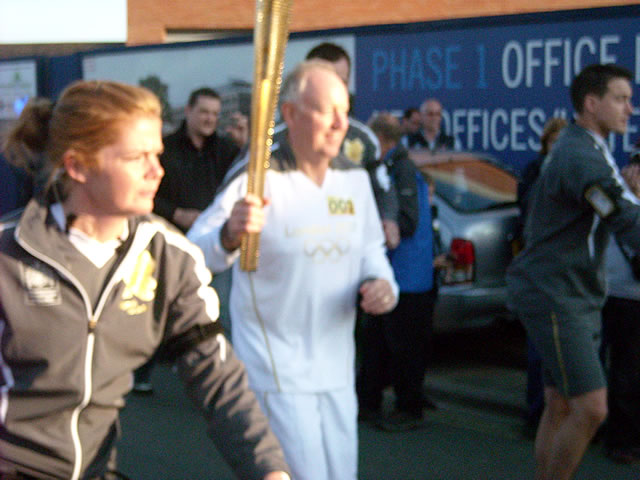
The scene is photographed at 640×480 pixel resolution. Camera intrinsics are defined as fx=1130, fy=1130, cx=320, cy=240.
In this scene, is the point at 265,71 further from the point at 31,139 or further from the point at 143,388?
the point at 143,388

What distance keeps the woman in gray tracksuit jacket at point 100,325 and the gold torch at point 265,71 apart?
0.89ft

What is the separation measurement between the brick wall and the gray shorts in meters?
14.7

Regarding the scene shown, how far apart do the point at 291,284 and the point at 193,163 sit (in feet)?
13.6

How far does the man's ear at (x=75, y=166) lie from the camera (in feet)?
8.97

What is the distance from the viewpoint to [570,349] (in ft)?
15.9

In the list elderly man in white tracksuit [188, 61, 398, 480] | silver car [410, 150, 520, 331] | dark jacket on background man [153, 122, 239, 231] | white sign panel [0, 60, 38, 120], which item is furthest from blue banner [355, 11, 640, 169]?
white sign panel [0, 60, 38, 120]

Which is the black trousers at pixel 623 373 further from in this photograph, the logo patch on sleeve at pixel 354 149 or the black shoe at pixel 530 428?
the logo patch on sleeve at pixel 354 149

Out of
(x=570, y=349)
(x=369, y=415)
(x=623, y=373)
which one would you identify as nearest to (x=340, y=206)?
(x=570, y=349)

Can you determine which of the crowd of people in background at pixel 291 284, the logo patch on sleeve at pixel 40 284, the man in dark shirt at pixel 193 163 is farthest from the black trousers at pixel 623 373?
the logo patch on sleeve at pixel 40 284

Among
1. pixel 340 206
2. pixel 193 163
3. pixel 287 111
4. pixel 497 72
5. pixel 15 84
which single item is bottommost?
pixel 340 206

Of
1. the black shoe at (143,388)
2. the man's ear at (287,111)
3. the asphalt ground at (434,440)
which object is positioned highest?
the man's ear at (287,111)

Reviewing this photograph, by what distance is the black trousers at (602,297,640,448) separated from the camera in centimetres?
625

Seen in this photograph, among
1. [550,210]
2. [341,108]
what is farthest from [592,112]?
[341,108]

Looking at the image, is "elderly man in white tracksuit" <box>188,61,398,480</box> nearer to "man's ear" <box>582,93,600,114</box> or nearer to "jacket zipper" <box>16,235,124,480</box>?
"jacket zipper" <box>16,235,124,480</box>
